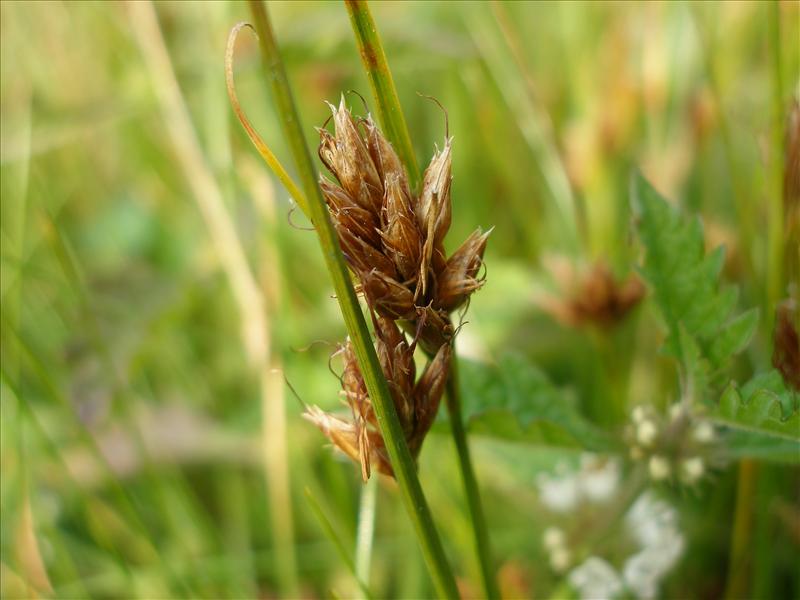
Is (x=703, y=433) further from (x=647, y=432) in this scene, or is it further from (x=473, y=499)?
(x=473, y=499)

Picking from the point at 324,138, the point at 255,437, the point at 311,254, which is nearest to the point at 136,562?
the point at 255,437

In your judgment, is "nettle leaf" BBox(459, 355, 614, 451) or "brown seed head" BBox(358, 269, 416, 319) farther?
"nettle leaf" BBox(459, 355, 614, 451)

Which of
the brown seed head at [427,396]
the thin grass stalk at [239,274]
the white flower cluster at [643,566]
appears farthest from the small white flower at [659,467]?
the thin grass stalk at [239,274]

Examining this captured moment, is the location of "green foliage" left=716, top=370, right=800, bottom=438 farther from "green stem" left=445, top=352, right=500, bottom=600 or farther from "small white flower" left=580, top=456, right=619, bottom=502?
"small white flower" left=580, top=456, right=619, bottom=502

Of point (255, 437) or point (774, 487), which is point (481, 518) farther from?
point (255, 437)

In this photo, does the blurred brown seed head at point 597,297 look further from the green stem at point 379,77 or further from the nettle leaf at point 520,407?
the green stem at point 379,77

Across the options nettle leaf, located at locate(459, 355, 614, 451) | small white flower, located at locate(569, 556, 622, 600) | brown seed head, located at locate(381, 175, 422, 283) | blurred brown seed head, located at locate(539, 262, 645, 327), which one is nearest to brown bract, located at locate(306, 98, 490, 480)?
brown seed head, located at locate(381, 175, 422, 283)

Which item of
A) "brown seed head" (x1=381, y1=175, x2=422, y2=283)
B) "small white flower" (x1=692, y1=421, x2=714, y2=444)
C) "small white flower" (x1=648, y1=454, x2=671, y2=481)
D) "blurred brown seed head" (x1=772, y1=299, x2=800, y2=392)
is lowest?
"small white flower" (x1=648, y1=454, x2=671, y2=481)
